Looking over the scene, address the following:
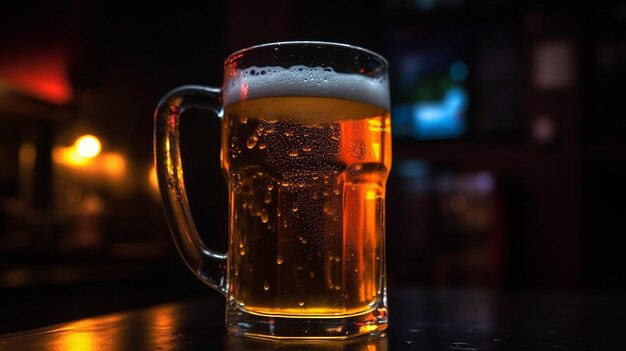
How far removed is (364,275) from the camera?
24.6 inches

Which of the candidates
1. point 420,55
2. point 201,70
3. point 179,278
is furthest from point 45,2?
point 420,55

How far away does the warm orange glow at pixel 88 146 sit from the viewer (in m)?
3.06

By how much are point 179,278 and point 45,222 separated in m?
0.87

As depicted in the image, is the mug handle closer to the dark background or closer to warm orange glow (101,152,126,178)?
the dark background

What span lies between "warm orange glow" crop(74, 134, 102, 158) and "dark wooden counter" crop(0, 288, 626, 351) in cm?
239

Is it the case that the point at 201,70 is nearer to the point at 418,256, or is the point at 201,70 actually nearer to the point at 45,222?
the point at 45,222

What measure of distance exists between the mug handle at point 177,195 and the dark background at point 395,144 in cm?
109

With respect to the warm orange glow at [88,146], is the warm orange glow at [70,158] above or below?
below

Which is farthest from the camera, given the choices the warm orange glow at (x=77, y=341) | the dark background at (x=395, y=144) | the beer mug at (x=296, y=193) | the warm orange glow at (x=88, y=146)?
the warm orange glow at (x=88, y=146)

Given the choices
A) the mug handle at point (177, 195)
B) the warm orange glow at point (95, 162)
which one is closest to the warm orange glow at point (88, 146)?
the warm orange glow at point (95, 162)

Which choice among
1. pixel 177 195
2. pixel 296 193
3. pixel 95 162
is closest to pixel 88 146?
pixel 95 162

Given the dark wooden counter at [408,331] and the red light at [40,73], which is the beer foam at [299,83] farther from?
the red light at [40,73]

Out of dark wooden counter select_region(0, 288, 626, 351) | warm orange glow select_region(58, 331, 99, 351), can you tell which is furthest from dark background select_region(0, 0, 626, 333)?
warm orange glow select_region(58, 331, 99, 351)

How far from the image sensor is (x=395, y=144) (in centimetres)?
467
